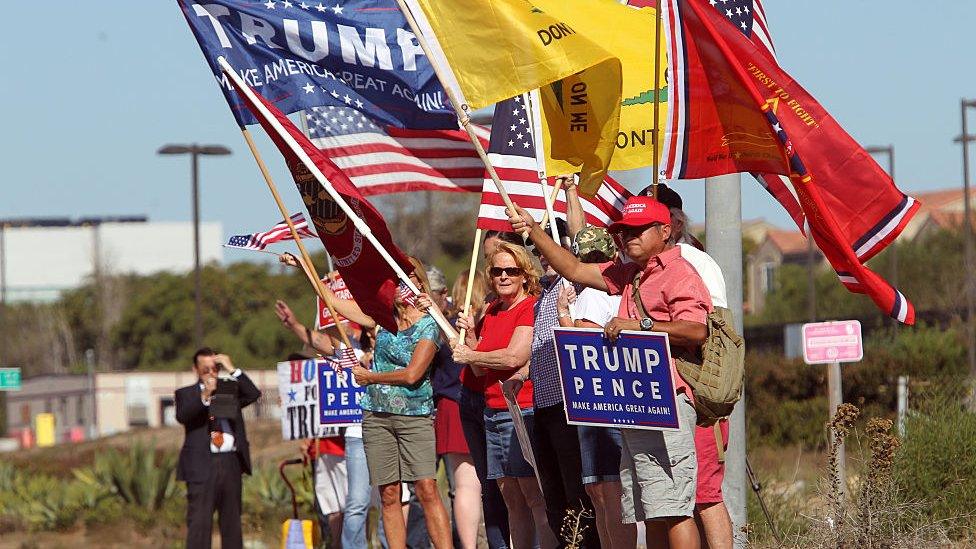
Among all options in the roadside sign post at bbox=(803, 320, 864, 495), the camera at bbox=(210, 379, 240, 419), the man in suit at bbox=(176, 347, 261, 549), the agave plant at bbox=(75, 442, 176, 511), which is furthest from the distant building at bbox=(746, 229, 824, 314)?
the camera at bbox=(210, 379, 240, 419)

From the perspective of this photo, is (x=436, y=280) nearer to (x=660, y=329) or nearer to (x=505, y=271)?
(x=505, y=271)

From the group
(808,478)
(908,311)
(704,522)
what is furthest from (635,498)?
(808,478)

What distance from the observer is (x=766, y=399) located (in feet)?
98.0

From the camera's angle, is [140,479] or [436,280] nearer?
[436,280]

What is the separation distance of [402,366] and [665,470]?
9.81ft

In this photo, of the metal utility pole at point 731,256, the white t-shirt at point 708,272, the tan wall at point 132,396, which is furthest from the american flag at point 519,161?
the tan wall at point 132,396

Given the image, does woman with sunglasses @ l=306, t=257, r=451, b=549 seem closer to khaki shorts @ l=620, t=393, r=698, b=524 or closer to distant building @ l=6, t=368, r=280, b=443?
khaki shorts @ l=620, t=393, r=698, b=524

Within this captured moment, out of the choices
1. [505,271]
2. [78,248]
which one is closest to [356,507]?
[505,271]

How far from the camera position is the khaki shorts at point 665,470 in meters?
7.03

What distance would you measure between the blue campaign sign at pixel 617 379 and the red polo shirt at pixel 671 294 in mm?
114

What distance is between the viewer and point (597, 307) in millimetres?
8109

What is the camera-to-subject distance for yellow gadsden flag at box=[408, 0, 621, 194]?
7.87 m

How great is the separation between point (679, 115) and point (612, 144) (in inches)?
19.8

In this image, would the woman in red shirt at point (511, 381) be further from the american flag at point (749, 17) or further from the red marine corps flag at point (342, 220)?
the american flag at point (749, 17)
